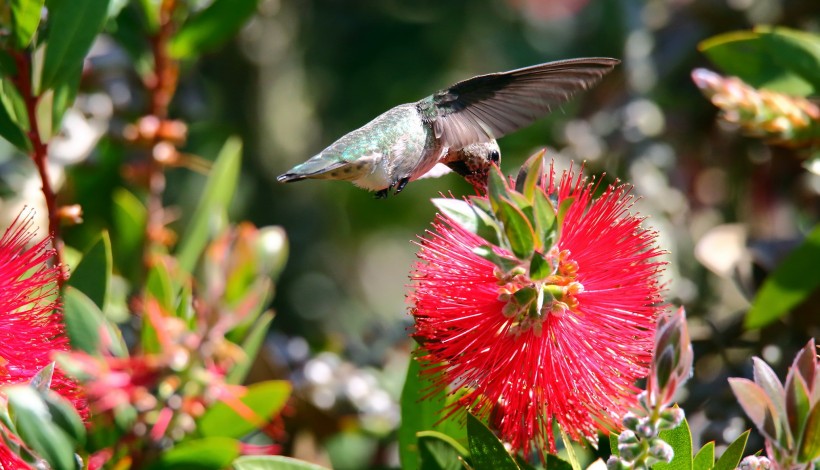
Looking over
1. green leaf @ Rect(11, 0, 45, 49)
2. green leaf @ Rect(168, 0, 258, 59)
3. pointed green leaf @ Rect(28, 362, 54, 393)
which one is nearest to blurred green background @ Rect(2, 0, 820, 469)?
green leaf @ Rect(168, 0, 258, 59)

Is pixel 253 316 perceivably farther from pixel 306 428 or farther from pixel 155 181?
pixel 306 428

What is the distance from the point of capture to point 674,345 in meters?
0.90

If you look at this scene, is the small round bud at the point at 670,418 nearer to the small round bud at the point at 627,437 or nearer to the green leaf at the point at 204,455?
the small round bud at the point at 627,437

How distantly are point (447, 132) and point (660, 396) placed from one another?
0.72 metres

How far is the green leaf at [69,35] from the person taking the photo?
1.30 m

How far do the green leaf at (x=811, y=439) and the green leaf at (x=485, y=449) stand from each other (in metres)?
0.30

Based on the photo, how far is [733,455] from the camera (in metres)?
1.09

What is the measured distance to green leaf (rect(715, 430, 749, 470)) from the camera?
3.54ft

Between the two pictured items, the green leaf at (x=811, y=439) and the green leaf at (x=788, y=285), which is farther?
the green leaf at (x=788, y=285)

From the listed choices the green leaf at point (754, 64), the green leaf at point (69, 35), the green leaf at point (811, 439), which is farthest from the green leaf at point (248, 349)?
the green leaf at point (754, 64)

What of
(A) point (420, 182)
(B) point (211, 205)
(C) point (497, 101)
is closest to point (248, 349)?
(B) point (211, 205)

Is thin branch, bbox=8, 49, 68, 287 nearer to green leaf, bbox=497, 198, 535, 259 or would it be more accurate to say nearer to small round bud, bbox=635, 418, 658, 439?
green leaf, bbox=497, 198, 535, 259

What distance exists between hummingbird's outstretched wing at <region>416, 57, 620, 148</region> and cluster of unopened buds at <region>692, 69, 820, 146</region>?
0.83ft

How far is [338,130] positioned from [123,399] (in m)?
2.21
